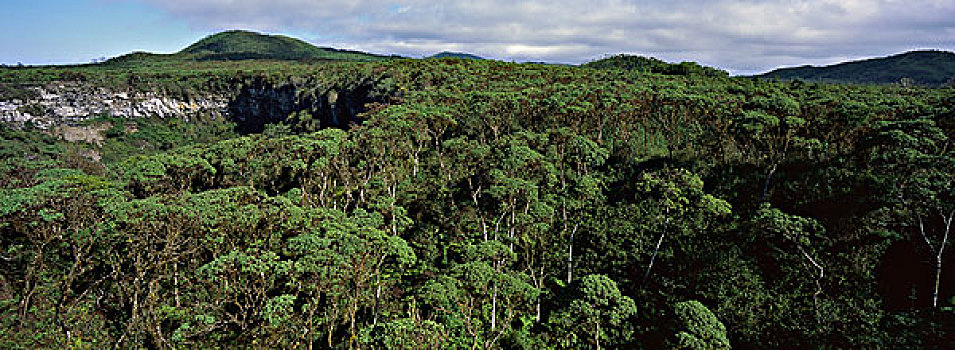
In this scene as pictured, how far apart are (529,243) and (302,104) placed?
92778mm

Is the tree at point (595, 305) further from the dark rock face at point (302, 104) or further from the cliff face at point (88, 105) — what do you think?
the cliff face at point (88, 105)

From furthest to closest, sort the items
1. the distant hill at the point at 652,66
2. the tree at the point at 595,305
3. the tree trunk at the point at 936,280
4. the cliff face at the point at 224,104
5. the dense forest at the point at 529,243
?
the cliff face at the point at 224,104 → the distant hill at the point at 652,66 → the dense forest at the point at 529,243 → the tree trunk at the point at 936,280 → the tree at the point at 595,305

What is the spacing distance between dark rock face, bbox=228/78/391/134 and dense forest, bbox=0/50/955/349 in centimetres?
3435

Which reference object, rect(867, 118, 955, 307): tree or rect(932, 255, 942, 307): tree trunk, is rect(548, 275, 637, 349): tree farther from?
rect(867, 118, 955, 307): tree

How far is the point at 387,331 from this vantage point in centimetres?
1841

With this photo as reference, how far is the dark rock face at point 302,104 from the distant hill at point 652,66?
58.6 metres

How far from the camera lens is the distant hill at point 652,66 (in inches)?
3322

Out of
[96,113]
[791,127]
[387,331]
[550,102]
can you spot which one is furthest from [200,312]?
[96,113]

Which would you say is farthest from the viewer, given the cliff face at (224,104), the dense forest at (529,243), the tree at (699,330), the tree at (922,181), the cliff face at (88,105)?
the cliff face at (88,105)

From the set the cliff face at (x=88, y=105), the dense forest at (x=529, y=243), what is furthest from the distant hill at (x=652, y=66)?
the cliff face at (x=88, y=105)

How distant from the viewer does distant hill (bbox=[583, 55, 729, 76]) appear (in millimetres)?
84375

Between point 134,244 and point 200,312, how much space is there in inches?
229

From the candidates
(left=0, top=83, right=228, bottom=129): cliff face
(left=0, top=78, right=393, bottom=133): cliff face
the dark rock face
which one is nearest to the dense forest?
the dark rock face

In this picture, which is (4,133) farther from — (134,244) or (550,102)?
(550,102)
